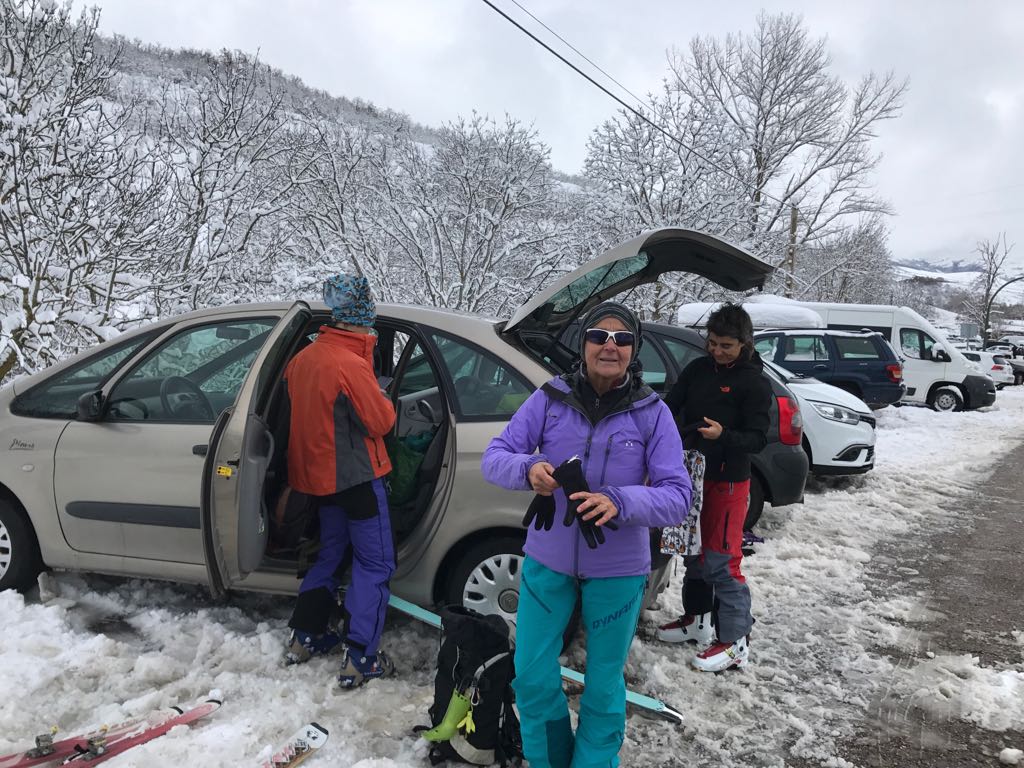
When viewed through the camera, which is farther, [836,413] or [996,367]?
[996,367]

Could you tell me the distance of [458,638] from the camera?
2619 millimetres

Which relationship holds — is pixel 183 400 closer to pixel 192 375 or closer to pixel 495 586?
pixel 192 375

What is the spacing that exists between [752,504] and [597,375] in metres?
3.70

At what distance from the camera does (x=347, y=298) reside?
9.55ft

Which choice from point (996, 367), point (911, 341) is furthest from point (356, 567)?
point (996, 367)

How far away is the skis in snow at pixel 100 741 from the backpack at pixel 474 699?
0.95m

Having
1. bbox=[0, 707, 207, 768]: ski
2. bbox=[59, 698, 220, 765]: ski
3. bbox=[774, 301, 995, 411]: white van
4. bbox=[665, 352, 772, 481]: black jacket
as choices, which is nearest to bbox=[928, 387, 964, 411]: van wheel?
bbox=[774, 301, 995, 411]: white van

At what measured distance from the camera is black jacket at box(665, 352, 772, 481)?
3186 millimetres

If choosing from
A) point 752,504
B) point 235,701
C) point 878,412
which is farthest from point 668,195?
point 235,701

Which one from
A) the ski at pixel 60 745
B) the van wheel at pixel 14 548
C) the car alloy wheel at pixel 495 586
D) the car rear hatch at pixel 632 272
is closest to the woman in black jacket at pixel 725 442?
the car rear hatch at pixel 632 272

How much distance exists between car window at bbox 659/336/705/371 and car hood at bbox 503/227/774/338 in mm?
2210

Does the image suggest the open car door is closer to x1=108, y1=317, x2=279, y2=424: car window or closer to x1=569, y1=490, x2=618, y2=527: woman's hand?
x1=108, y1=317, x2=279, y2=424: car window

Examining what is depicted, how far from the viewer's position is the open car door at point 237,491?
289 cm

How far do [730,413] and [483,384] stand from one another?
121 centimetres
